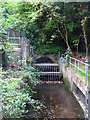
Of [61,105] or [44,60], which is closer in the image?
[61,105]

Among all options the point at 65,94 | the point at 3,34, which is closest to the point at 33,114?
the point at 65,94

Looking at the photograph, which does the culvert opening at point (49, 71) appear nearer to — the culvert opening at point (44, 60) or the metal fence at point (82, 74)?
the culvert opening at point (44, 60)

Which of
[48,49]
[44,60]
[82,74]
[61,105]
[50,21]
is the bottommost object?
[61,105]

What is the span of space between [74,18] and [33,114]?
5556mm

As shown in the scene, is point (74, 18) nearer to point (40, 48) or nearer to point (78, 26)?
point (78, 26)

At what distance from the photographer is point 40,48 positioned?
8070 millimetres

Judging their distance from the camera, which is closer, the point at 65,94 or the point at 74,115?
the point at 74,115

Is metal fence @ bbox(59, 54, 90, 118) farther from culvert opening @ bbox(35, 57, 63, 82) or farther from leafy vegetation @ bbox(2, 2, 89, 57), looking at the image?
leafy vegetation @ bbox(2, 2, 89, 57)

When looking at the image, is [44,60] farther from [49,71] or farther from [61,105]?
[61,105]

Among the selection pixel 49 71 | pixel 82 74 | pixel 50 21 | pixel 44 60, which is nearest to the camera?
pixel 82 74

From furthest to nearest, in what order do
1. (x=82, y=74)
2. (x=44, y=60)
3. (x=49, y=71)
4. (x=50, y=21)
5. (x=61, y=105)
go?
(x=44, y=60) → (x=49, y=71) → (x=50, y=21) → (x=82, y=74) → (x=61, y=105)

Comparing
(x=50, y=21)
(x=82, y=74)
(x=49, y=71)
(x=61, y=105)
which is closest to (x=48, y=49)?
(x=49, y=71)

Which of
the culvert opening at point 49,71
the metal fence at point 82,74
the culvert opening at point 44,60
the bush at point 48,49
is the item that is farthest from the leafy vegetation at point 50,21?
the metal fence at point 82,74

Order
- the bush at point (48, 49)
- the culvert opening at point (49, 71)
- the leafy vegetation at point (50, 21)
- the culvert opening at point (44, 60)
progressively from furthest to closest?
the culvert opening at point (44, 60), the bush at point (48, 49), the leafy vegetation at point (50, 21), the culvert opening at point (49, 71)
